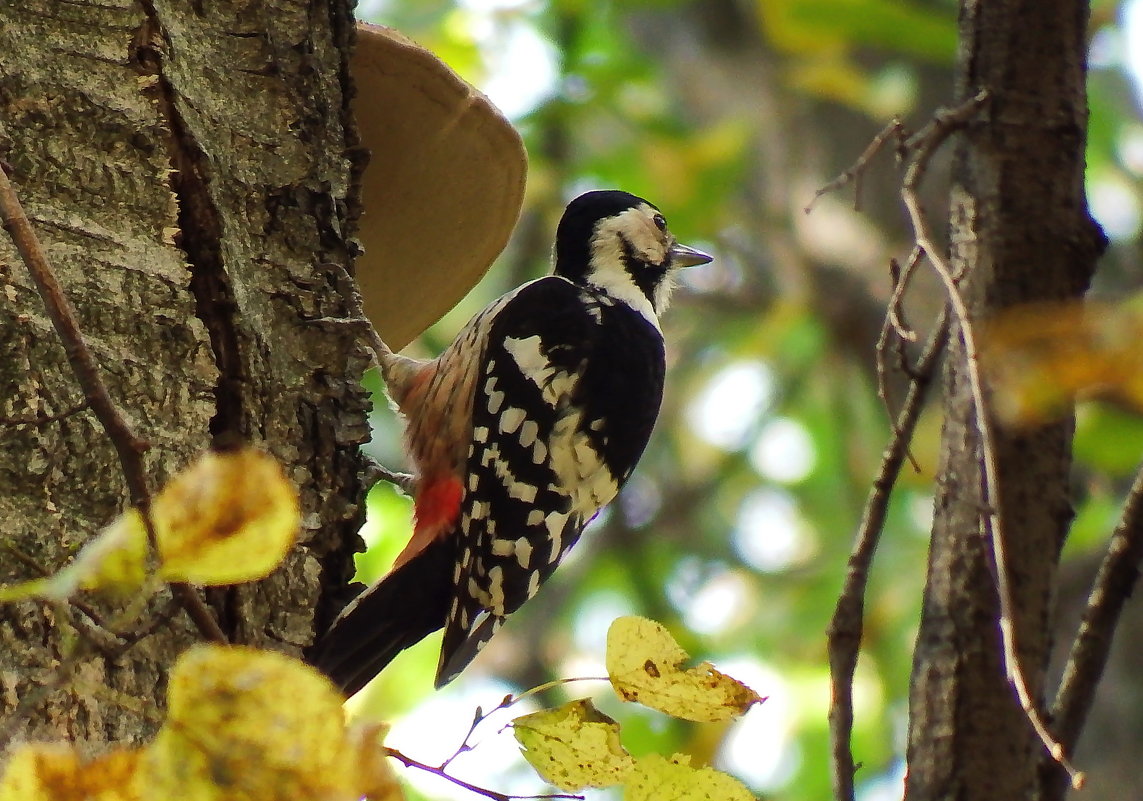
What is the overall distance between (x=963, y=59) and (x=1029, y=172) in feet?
0.70

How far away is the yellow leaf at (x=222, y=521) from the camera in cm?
84

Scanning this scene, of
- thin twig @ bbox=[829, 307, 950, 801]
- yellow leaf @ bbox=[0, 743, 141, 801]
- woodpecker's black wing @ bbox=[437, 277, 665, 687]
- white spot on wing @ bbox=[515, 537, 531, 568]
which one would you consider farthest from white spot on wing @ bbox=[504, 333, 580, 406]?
yellow leaf @ bbox=[0, 743, 141, 801]

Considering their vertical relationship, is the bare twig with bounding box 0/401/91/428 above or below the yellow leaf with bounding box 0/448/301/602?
below

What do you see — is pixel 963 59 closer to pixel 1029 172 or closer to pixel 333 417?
pixel 1029 172

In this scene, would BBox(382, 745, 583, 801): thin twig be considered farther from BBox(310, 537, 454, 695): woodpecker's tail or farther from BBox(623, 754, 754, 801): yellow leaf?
BBox(310, 537, 454, 695): woodpecker's tail

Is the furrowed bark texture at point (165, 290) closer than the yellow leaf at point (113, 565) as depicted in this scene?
No

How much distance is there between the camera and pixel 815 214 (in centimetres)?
514

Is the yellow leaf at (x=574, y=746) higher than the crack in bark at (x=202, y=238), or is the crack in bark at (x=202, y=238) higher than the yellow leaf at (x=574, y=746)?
the crack in bark at (x=202, y=238)

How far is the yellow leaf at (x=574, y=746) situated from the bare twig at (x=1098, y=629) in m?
0.85

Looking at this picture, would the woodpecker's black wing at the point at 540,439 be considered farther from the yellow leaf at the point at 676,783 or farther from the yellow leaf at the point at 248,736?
the yellow leaf at the point at 248,736

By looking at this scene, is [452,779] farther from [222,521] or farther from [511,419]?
[511,419]

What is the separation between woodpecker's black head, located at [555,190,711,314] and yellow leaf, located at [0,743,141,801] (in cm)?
269

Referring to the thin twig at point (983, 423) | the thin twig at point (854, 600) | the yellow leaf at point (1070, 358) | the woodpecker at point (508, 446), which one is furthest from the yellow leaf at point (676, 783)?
the woodpecker at point (508, 446)

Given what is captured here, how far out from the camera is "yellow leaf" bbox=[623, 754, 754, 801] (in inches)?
46.1
